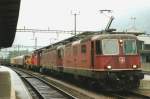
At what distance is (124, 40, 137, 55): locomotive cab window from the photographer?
65.7 ft

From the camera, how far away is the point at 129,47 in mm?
20125

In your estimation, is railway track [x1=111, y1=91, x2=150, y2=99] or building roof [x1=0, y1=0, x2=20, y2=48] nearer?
railway track [x1=111, y1=91, x2=150, y2=99]

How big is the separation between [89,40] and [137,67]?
268cm

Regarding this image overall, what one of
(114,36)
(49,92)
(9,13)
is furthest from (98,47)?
(9,13)

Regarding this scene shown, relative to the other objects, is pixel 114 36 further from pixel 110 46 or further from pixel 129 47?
pixel 129 47

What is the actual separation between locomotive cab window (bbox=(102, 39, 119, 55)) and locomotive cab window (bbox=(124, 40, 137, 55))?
1.35ft

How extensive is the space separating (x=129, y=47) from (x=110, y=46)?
886mm

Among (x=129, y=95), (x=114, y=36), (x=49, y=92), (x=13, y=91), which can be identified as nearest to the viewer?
(x=129, y=95)

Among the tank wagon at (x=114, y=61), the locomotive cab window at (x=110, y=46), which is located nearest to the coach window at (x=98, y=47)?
the tank wagon at (x=114, y=61)

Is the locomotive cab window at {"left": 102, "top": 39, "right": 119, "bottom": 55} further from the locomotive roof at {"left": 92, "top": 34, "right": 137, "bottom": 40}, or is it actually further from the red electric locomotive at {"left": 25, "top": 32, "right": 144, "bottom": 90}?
the locomotive roof at {"left": 92, "top": 34, "right": 137, "bottom": 40}

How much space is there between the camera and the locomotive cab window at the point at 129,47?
20031 millimetres

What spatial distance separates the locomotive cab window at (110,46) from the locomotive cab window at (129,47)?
410 mm

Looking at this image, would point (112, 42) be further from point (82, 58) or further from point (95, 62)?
point (82, 58)

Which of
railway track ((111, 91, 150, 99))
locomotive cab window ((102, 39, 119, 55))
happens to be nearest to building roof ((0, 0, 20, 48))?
locomotive cab window ((102, 39, 119, 55))
